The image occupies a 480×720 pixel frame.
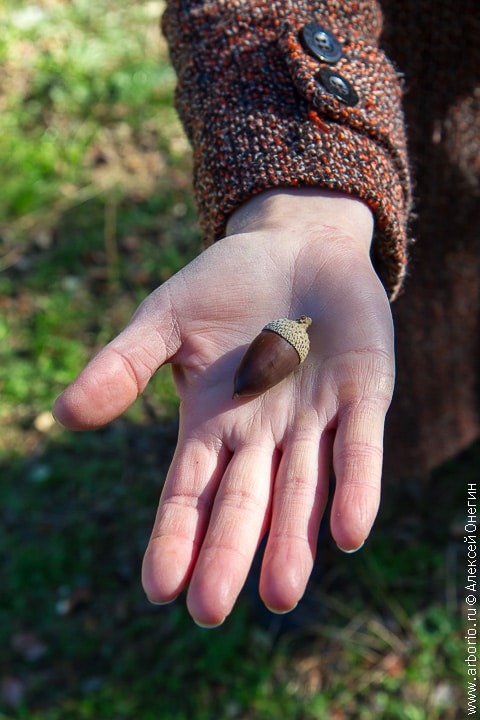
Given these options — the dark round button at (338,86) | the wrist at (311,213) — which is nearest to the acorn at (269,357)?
the wrist at (311,213)

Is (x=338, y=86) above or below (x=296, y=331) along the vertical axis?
above

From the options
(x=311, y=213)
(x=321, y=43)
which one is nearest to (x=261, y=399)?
(x=311, y=213)

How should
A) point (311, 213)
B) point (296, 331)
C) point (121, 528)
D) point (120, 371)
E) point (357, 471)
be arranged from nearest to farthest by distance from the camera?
point (357, 471)
point (120, 371)
point (296, 331)
point (311, 213)
point (121, 528)

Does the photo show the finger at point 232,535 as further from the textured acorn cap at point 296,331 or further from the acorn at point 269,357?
the textured acorn cap at point 296,331

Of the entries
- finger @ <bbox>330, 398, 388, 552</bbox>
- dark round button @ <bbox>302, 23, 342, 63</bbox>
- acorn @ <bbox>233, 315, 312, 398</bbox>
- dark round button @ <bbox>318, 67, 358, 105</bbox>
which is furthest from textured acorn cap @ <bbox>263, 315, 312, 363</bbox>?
dark round button @ <bbox>302, 23, 342, 63</bbox>

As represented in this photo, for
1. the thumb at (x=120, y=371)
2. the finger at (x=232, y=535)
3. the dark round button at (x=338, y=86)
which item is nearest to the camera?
the finger at (x=232, y=535)

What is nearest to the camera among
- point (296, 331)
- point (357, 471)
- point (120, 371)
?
point (357, 471)

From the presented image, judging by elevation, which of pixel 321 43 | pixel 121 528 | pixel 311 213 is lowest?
pixel 121 528

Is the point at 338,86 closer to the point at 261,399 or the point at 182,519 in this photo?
the point at 261,399

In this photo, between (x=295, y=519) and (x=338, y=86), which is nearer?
(x=295, y=519)
